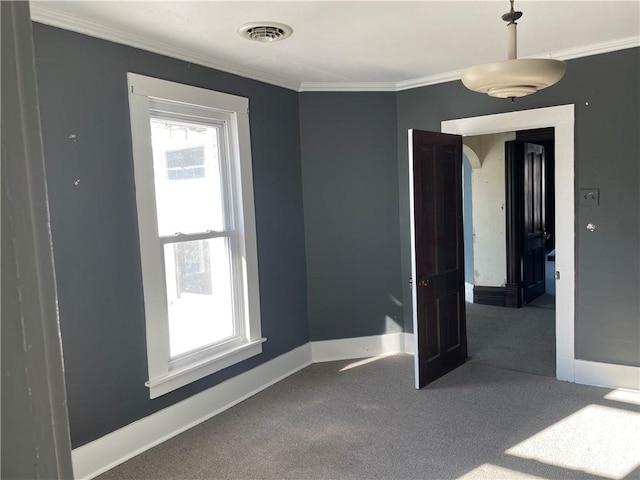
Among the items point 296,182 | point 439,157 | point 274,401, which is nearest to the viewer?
point 274,401

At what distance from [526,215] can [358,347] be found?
336 cm

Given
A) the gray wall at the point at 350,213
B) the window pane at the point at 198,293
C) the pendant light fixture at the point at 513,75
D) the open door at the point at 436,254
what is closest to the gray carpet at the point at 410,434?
the open door at the point at 436,254

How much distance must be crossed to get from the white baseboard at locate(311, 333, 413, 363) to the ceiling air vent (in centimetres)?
276

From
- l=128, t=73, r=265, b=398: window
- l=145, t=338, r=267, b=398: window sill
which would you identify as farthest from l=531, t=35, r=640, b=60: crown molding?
l=145, t=338, r=267, b=398: window sill

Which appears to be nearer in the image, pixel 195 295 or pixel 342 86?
pixel 195 295

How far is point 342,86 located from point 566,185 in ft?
6.82

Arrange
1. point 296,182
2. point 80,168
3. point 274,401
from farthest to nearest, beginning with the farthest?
point 296,182, point 274,401, point 80,168

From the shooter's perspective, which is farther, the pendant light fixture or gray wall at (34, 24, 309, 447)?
gray wall at (34, 24, 309, 447)

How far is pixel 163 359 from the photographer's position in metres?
3.32

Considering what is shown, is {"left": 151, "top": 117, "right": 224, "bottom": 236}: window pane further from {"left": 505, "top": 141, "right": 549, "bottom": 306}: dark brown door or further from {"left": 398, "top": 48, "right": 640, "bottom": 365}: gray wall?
{"left": 505, "top": 141, "right": 549, "bottom": 306}: dark brown door

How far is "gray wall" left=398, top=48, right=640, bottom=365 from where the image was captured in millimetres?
3668

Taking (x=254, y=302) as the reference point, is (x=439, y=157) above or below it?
above

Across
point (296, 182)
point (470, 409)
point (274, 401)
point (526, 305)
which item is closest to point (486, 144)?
point (526, 305)

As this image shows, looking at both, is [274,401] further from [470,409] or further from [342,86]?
[342,86]
